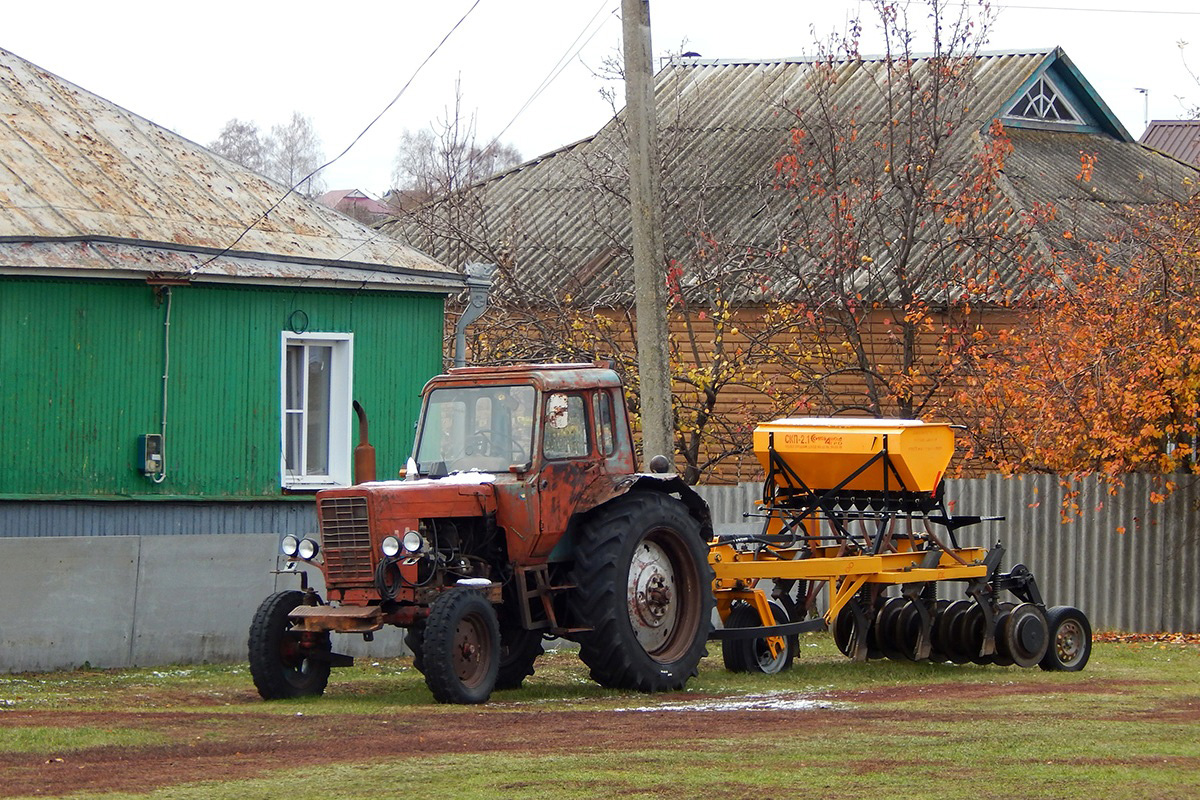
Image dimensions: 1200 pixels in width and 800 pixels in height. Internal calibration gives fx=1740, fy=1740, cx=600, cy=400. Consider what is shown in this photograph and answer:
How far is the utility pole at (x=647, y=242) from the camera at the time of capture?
15.8 metres

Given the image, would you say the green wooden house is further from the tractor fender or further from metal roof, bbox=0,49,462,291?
the tractor fender

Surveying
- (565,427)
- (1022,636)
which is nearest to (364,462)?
(565,427)

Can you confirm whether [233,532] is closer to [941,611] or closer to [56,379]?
[56,379]

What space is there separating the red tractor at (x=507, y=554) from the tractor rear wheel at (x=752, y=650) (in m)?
0.95

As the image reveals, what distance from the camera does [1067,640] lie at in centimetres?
1523

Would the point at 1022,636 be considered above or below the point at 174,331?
below

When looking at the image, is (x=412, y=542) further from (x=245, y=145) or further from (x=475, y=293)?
(x=245, y=145)

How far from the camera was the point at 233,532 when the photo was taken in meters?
17.4

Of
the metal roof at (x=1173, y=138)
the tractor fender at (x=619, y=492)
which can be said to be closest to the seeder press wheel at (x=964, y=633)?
the tractor fender at (x=619, y=492)

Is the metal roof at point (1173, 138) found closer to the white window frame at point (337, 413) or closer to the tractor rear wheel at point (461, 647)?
the white window frame at point (337, 413)

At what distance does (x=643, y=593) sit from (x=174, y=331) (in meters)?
6.12

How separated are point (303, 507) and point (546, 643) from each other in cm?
289

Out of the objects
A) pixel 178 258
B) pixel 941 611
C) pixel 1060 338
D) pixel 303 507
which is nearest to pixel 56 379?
pixel 178 258

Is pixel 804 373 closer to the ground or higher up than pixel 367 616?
higher up
